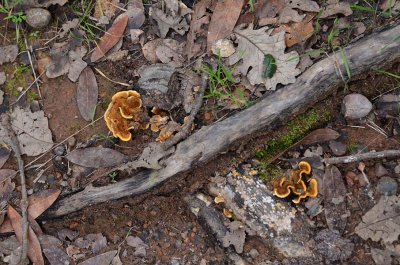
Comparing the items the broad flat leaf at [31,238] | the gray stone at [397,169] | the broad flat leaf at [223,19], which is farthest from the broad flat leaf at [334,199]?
the broad flat leaf at [31,238]

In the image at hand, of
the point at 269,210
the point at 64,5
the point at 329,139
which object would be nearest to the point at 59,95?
the point at 64,5

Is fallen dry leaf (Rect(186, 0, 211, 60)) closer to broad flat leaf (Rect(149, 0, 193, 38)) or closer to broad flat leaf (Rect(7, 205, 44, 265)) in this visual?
broad flat leaf (Rect(149, 0, 193, 38))

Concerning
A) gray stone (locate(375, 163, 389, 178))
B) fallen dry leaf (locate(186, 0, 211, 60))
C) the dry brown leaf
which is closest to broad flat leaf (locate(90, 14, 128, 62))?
fallen dry leaf (locate(186, 0, 211, 60))

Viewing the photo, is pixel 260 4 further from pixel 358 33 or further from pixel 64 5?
pixel 64 5

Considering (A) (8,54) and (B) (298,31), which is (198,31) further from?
(A) (8,54)

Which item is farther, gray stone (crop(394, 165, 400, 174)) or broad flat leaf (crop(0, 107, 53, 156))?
broad flat leaf (crop(0, 107, 53, 156))

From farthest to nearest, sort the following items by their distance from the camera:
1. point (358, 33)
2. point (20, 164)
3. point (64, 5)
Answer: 1. point (64, 5)
2. point (20, 164)
3. point (358, 33)
